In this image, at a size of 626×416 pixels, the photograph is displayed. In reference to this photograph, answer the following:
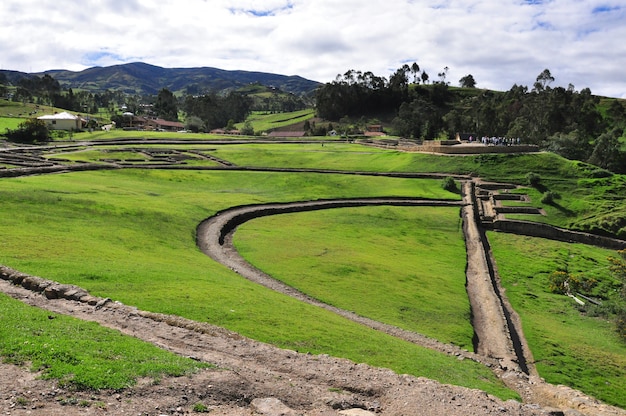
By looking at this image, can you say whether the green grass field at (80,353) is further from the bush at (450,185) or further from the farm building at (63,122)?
the farm building at (63,122)

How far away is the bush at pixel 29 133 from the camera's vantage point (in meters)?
90.7

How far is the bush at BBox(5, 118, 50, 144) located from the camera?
9069cm

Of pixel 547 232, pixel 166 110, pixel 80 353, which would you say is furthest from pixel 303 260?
pixel 166 110

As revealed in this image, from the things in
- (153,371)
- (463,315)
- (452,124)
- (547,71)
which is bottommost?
(463,315)

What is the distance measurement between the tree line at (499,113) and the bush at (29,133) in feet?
266

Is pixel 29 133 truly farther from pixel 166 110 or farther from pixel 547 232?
pixel 166 110

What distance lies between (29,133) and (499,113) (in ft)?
341

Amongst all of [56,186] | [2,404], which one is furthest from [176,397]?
[56,186]

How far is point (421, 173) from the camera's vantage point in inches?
2790

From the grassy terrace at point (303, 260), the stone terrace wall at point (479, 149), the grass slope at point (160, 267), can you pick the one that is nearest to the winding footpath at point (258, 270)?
the grassy terrace at point (303, 260)

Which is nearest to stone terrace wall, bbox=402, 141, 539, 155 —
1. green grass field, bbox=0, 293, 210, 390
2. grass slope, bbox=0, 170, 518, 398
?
grass slope, bbox=0, 170, 518, 398

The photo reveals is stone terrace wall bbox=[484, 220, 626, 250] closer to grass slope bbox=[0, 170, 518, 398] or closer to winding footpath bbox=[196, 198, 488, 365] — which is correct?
winding footpath bbox=[196, 198, 488, 365]

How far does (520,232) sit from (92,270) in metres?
42.6

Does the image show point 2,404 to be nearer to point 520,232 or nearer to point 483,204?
point 520,232
